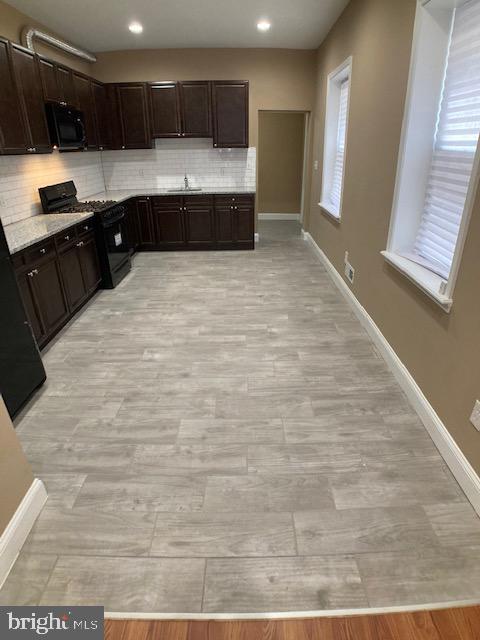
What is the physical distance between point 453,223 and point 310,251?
142 inches

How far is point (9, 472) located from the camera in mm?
1540

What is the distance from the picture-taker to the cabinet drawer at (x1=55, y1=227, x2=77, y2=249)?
3.34 meters

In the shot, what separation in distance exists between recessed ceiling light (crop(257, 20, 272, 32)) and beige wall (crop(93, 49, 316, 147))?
2.75 feet

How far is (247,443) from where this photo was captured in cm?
210

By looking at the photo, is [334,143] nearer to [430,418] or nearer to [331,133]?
[331,133]

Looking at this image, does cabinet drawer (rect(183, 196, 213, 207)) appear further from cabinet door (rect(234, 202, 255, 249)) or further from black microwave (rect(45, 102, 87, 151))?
black microwave (rect(45, 102, 87, 151))

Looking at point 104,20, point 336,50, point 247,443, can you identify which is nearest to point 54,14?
point 104,20

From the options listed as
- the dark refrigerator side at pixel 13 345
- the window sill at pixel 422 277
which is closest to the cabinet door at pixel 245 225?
the window sill at pixel 422 277

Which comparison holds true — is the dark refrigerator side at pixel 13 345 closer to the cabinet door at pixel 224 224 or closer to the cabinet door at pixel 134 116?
the cabinet door at pixel 224 224

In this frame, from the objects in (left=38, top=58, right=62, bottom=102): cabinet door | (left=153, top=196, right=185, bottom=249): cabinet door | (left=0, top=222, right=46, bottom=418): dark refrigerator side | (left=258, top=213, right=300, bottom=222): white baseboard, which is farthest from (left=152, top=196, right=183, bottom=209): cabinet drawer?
(left=0, top=222, right=46, bottom=418): dark refrigerator side

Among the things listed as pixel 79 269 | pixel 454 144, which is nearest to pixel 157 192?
pixel 79 269

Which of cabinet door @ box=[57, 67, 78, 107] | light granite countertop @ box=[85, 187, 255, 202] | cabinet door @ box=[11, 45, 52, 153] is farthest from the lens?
light granite countertop @ box=[85, 187, 255, 202]

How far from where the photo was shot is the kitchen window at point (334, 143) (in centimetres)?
449
